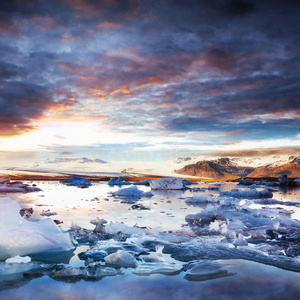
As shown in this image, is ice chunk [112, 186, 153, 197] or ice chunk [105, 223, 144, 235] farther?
ice chunk [112, 186, 153, 197]

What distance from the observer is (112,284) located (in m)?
2.37

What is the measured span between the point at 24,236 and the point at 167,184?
16592mm

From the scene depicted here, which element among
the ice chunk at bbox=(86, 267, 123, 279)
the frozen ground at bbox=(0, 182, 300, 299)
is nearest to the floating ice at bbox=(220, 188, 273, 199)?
the frozen ground at bbox=(0, 182, 300, 299)

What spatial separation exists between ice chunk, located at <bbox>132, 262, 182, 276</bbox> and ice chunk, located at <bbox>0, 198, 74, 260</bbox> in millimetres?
1107

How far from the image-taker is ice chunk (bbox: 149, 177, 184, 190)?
1922cm

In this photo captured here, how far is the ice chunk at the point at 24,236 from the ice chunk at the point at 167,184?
1568cm

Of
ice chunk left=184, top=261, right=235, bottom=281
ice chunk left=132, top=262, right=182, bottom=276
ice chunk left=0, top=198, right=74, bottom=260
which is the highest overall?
ice chunk left=0, top=198, right=74, bottom=260

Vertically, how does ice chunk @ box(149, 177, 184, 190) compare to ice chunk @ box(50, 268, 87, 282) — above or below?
below

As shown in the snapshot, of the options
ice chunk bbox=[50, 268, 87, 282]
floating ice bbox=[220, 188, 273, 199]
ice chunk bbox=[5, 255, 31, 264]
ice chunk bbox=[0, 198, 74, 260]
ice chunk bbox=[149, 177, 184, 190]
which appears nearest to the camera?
→ ice chunk bbox=[50, 268, 87, 282]

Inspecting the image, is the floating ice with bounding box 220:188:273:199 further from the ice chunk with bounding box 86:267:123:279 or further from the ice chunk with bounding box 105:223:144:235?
the ice chunk with bounding box 86:267:123:279

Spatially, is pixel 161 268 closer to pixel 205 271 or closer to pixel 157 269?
pixel 157 269

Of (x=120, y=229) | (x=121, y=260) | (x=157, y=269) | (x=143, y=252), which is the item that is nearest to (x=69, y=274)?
(x=121, y=260)

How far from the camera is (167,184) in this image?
765 inches

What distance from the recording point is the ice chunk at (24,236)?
299cm
